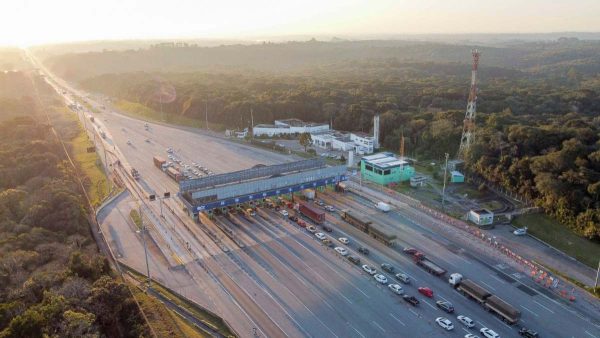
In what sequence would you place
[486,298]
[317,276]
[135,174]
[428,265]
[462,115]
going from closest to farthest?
[486,298], [317,276], [428,265], [135,174], [462,115]

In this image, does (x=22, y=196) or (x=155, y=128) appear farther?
(x=155, y=128)

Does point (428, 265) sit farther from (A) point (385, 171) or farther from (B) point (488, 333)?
(A) point (385, 171)

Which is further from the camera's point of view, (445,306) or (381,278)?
(381,278)

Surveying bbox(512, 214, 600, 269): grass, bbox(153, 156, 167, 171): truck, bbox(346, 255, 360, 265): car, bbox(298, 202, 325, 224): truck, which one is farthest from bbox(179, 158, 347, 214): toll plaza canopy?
bbox(512, 214, 600, 269): grass

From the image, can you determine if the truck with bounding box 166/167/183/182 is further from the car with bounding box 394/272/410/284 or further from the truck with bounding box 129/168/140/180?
the car with bounding box 394/272/410/284

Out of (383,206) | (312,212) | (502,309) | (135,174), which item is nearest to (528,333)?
(502,309)

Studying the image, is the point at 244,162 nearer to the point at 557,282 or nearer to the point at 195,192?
the point at 195,192

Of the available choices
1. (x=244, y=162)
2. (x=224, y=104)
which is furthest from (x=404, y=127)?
(x=224, y=104)
